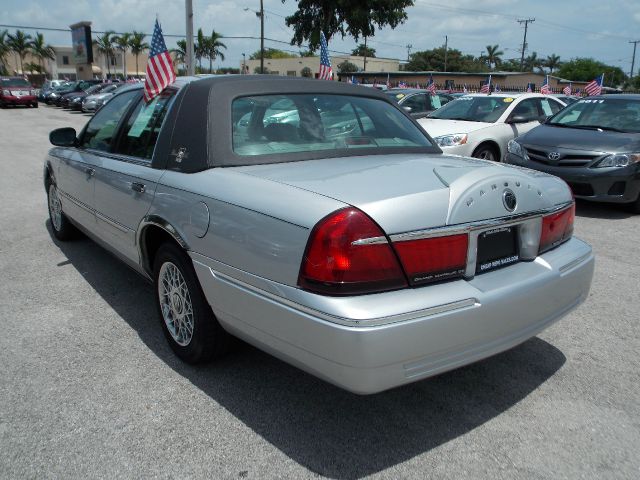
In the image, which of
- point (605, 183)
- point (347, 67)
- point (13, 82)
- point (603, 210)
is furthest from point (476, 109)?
point (347, 67)

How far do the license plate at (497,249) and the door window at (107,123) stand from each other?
2.78 metres

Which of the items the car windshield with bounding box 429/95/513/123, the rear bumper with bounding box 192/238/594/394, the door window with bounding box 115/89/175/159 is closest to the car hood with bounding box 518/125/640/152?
the car windshield with bounding box 429/95/513/123

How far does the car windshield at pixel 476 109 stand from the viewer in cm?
965

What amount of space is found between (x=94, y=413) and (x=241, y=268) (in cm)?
108

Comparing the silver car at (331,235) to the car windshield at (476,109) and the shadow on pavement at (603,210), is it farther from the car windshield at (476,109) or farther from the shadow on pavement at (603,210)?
the car windshield at (476,109)

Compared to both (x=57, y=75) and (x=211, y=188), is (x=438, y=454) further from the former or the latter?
(x=57, y=75)

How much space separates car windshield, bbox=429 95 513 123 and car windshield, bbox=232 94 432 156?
6.41 meters

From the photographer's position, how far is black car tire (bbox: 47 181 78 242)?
5473 millimetres

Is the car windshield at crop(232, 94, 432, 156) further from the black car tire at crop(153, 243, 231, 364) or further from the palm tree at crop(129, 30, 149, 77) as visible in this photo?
the palm tree at crop(129, 30, 149, 77)

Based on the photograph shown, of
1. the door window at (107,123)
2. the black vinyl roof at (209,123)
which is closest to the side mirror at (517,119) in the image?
the black vinyl roof at (209,123)

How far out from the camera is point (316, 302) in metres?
2.17

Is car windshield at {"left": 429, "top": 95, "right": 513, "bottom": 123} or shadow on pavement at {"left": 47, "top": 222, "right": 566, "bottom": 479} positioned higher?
car windshield at {"left": 429, "top": 95, "right": 513, "bottom": 123}

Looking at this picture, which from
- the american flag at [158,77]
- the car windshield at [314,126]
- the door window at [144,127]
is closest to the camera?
the car windshield at [314,126]

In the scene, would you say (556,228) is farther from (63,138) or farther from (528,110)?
(528,110)
